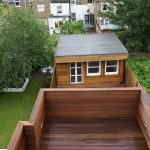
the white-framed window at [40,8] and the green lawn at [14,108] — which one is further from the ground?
the white-framed window at [40,8]

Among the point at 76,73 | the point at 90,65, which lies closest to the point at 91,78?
the point at 90,65

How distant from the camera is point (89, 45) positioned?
1645cm

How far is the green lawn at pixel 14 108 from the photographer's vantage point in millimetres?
14049

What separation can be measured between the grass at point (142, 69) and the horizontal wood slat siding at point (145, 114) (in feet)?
16.2

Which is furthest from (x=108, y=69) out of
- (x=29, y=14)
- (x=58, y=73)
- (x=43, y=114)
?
(x=43, y=114)

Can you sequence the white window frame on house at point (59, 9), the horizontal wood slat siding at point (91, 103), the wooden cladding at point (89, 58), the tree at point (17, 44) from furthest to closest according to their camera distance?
1. the white window frame on house at point (59, 9)
2. the tree at point (17, 44)
3. the wooden cladding at point (89, 58)
4. the horizontal wood slat siding at point (91, 103)

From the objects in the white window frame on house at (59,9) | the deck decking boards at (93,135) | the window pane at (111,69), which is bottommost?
the window pane at (111,69)

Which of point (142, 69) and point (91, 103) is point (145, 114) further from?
point (142, 69)

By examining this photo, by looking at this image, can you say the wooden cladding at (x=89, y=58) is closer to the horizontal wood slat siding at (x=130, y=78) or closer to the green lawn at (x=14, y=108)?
the horizontal wood slat siding at (x=130, y=78)

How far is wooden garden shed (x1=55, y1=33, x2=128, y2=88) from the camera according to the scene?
48.8 feet

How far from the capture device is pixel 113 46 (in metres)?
16.1

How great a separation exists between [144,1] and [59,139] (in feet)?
44.0

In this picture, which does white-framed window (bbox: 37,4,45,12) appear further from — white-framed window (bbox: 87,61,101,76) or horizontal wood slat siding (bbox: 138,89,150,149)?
horizontal wood slat siding (bbox: 138,89,150,149)

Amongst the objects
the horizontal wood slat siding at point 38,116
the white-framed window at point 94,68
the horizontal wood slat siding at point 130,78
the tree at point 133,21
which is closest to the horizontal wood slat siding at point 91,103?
the horizontal wood slat siding at point 38,116
